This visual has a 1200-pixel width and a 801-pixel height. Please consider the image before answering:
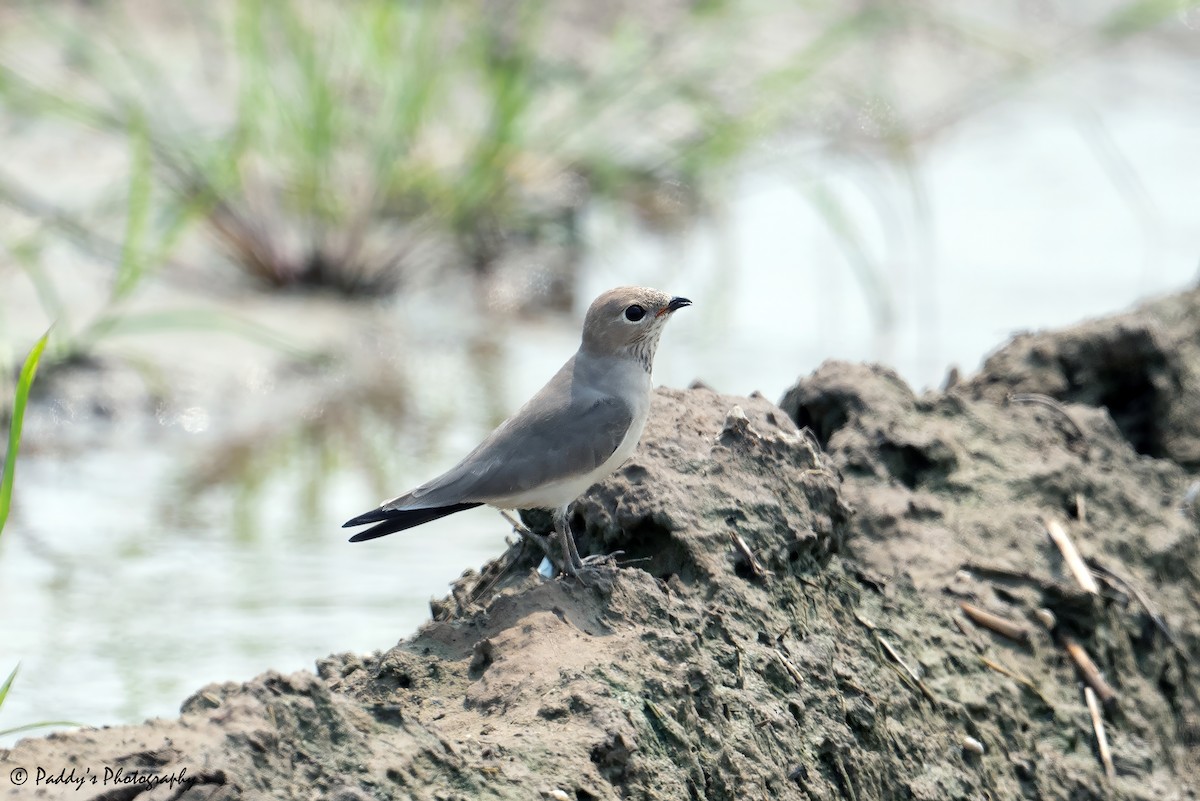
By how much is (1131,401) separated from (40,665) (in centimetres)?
316

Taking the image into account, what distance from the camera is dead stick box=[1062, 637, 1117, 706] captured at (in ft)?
12.3

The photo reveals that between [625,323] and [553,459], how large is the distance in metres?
0.41

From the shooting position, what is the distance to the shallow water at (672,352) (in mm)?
4844

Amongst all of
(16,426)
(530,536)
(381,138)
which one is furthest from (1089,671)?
(381,138)

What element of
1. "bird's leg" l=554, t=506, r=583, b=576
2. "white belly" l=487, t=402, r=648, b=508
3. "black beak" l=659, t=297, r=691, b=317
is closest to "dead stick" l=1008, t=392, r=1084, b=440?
"black beak" l=659, t=297, r=691, b=317

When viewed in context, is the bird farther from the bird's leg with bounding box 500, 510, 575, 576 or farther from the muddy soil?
the muddy soil

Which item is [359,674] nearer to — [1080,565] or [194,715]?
[194,715]

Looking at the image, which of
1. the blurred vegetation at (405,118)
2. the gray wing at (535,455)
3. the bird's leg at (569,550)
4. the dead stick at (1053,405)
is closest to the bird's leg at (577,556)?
the bird's leg at (569,550)

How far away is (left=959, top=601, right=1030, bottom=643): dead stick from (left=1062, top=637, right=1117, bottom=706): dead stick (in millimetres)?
157

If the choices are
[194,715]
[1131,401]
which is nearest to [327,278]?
[1131,401]

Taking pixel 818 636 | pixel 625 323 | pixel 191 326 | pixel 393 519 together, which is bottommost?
pixel 818 636

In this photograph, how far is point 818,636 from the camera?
3.22 metres

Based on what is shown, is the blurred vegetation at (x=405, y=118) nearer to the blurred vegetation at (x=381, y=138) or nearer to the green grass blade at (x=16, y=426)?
the blurred vegetation at (x=381, y=138)

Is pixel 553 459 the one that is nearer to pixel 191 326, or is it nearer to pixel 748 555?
pixel 748 555
